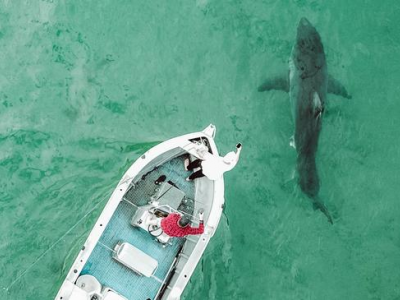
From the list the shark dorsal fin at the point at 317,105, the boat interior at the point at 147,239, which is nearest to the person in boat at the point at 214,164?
the boat interior at the point at 147,239

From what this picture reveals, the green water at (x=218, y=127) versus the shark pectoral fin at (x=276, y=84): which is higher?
the shark pectoral fin at (x=276, y=84)

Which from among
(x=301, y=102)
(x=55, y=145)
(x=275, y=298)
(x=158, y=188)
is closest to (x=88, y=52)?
(x=55, y=145)

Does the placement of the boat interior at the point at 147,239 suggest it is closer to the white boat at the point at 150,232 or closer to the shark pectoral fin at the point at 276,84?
the white boat at the point at 150,232

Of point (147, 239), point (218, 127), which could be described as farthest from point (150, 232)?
point (218, 127)

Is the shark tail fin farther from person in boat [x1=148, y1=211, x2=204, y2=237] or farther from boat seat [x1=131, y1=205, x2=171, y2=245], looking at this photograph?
person in boat [x1=148, y1=211, x2=204, y2=237]

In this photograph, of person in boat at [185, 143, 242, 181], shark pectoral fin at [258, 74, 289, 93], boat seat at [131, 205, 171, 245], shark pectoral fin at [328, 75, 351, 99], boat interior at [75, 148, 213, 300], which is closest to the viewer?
person in boat at [185, 143, 242, 181]

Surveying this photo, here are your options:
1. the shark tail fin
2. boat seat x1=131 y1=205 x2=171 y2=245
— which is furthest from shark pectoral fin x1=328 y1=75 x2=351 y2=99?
boat seat x1=131 y1=205 x2=171 y2=245

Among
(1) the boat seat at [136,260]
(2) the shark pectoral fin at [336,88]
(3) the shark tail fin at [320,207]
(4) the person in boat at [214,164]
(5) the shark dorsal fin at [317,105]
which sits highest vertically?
(2) the shark pectoral fin at [336,88]
